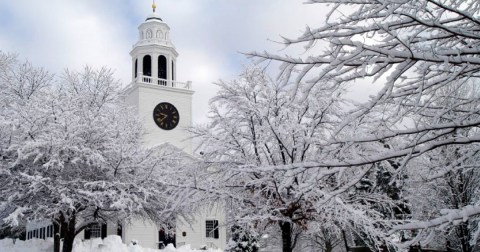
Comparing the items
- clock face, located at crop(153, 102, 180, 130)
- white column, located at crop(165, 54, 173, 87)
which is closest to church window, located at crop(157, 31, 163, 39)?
white column, located at crop(165, 54, 173, 87)

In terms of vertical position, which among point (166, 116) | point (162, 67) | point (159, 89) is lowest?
point (166, 116)

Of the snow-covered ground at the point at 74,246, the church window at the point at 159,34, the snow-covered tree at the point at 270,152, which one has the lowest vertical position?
the snow-covered ground at the point at 74,246

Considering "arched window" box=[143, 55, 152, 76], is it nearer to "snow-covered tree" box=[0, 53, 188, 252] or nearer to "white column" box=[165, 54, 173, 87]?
"white column" box=[165, 54, 173, 87]

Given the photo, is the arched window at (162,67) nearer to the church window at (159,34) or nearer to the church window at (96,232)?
the church window at (159,34)

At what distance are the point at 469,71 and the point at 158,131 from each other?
117ft

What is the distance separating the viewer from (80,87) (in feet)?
79.2

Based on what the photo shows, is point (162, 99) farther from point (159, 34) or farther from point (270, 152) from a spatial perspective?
point (270, 152)

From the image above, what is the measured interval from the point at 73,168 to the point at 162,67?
2336 cm

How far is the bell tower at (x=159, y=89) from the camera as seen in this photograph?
126ft

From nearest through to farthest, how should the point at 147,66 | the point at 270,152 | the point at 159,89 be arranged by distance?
the point at 270,152 < the point at 159,89 < the point at 147,66

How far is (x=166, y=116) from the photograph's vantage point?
3916 cm

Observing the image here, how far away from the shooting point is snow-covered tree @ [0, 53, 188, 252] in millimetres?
16969

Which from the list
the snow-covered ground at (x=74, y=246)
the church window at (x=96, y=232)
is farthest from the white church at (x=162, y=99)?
the snow-covered ground at (x=74, y=246)

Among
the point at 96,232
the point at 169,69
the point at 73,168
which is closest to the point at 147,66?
the point at 169,69
